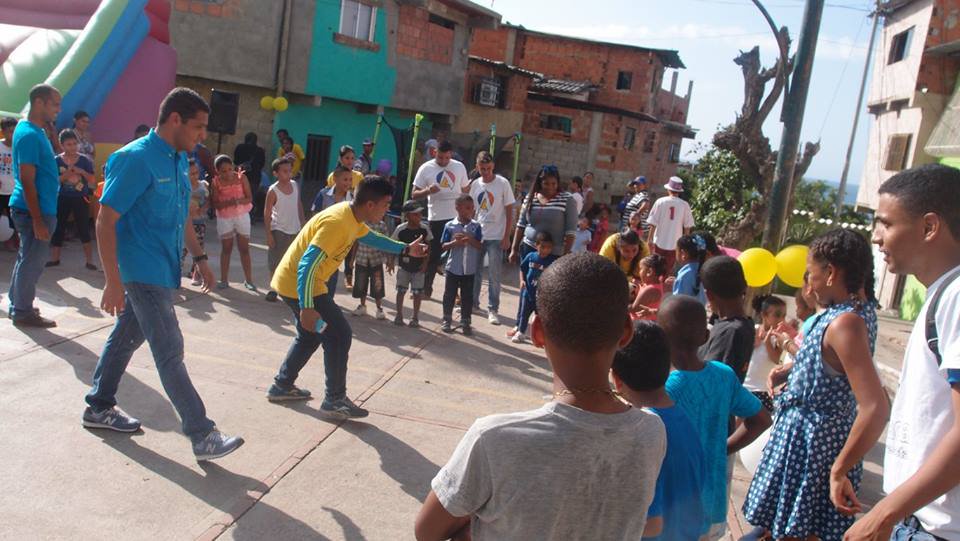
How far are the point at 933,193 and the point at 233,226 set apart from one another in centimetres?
757

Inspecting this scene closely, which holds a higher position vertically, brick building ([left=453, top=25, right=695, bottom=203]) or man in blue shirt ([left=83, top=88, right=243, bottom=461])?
brick building ([left=453, top=25, right=695, bottom=203])

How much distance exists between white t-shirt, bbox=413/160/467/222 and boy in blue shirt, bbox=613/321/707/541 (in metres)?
7.07

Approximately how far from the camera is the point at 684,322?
2941 millimetres

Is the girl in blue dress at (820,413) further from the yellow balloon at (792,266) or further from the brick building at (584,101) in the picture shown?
the brick building at (584,101)

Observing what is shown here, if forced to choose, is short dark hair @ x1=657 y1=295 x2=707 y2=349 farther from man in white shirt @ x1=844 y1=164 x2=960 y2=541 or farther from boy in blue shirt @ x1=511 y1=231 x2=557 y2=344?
boy in blue shirt @ x1=511 y1=231 x2=557 y2=344

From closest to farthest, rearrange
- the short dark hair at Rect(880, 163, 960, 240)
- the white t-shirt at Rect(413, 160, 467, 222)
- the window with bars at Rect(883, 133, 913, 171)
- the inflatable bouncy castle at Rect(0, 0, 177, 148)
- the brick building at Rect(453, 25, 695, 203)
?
1. the short dark hair at Rect(880, 163, 960, 240)
2. the white t-shirt at Rect(413, 160, 467, 222)
3. the inflatable bouncy castle at Rect(0, 0, 177, 148)
4. the window with bars at Rect(883, 133, 913, 171)
5. the brick building at Rect(453, 25, 695, 203)

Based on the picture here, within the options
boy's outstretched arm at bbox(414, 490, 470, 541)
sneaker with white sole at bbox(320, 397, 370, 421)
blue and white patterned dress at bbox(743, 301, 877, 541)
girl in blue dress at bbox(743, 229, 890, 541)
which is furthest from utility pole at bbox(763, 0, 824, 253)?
boy's outstretched arm at bbox(414, 490, 470, 541)

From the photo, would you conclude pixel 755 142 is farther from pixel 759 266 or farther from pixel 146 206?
pixel 146 206

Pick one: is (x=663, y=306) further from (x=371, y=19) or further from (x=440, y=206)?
(x=371, y=19)

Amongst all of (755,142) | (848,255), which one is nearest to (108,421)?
(848,255)

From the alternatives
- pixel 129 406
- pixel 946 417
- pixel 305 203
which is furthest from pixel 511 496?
pixel 305 203

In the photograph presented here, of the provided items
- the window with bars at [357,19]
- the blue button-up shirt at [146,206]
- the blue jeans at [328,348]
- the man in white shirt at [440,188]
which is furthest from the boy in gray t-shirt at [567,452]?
the window with bars at [357,19]

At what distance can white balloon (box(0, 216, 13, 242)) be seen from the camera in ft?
28.4

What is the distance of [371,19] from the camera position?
18.5m
